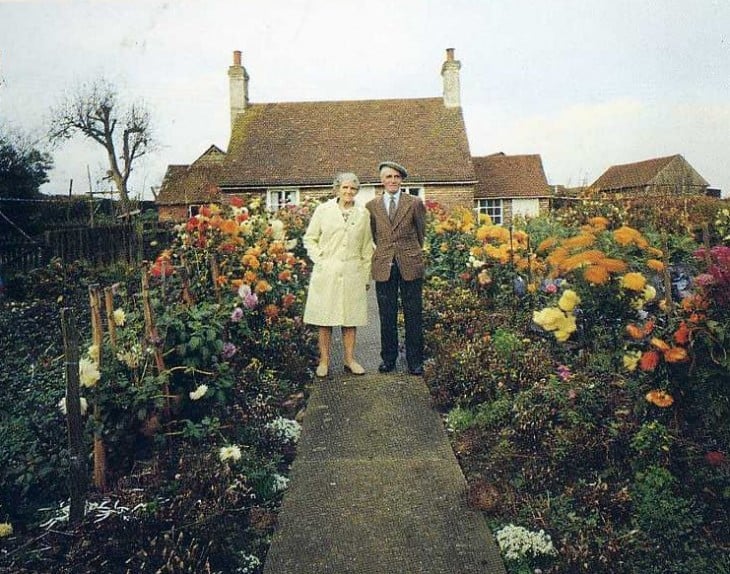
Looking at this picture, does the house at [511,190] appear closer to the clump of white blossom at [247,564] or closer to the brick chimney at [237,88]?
the brick chimney at [237,88]

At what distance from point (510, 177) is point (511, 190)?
90 centimetres

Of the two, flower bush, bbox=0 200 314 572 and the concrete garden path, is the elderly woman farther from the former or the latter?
the concrete garden path

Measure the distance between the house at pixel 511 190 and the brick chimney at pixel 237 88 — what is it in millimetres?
10849

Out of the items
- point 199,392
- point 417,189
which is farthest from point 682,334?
point 417,189

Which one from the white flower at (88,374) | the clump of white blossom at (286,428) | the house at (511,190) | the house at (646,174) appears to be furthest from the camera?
the house at (646,174)

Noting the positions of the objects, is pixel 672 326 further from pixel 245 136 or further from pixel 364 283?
pixel 245 136

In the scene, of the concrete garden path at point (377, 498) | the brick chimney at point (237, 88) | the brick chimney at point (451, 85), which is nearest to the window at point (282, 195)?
the brick chimney at point (237, 88)

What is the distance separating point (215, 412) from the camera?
4316mm

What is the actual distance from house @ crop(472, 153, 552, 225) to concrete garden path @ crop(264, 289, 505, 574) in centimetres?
2277

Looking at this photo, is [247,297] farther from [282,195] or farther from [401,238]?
[282,195]

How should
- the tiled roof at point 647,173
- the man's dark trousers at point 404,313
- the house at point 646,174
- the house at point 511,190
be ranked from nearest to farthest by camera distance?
the man's dark trousers at point 404,313, the house at point 511,190, the house at point 646,174, the tiled roof at point 647,173

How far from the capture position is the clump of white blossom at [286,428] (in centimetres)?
439

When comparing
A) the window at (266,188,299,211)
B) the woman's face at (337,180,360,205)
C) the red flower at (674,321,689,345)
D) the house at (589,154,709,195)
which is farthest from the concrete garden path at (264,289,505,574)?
the house at (589,154,709,195)

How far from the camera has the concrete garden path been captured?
296 centimetres
